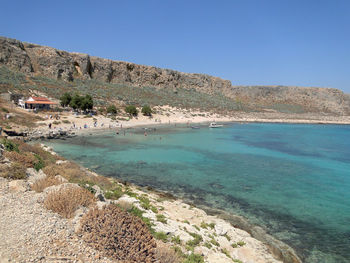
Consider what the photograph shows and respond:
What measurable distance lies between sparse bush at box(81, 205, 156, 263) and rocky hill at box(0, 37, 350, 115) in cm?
7064

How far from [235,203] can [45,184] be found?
1037 centimetres

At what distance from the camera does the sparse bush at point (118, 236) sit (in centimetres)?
532

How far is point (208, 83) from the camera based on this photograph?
401 ft

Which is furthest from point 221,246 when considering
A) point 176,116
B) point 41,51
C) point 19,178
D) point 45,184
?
point 41,51

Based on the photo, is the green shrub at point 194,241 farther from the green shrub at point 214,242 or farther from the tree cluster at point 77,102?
the tree cluster at point 77,102

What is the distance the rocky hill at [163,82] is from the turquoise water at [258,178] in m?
47.1

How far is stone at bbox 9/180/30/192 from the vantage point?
25.4 ft

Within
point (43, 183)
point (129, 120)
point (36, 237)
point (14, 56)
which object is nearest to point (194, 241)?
point (36, 237)

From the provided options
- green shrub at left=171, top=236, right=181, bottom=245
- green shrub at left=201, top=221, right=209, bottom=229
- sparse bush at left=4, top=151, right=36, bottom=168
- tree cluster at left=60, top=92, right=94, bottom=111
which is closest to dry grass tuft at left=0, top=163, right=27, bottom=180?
sparse bush at left=4, top=151, right=36, bottom=168

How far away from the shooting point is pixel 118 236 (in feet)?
17.9

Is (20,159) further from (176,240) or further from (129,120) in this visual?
(129,120)

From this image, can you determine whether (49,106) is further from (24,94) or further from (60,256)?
(60,256)

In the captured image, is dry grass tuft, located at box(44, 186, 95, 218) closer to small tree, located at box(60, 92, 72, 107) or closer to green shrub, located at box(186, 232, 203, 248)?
green shrub, located at box(186, 232, 203, 248)

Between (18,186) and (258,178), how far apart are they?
55.4ft
